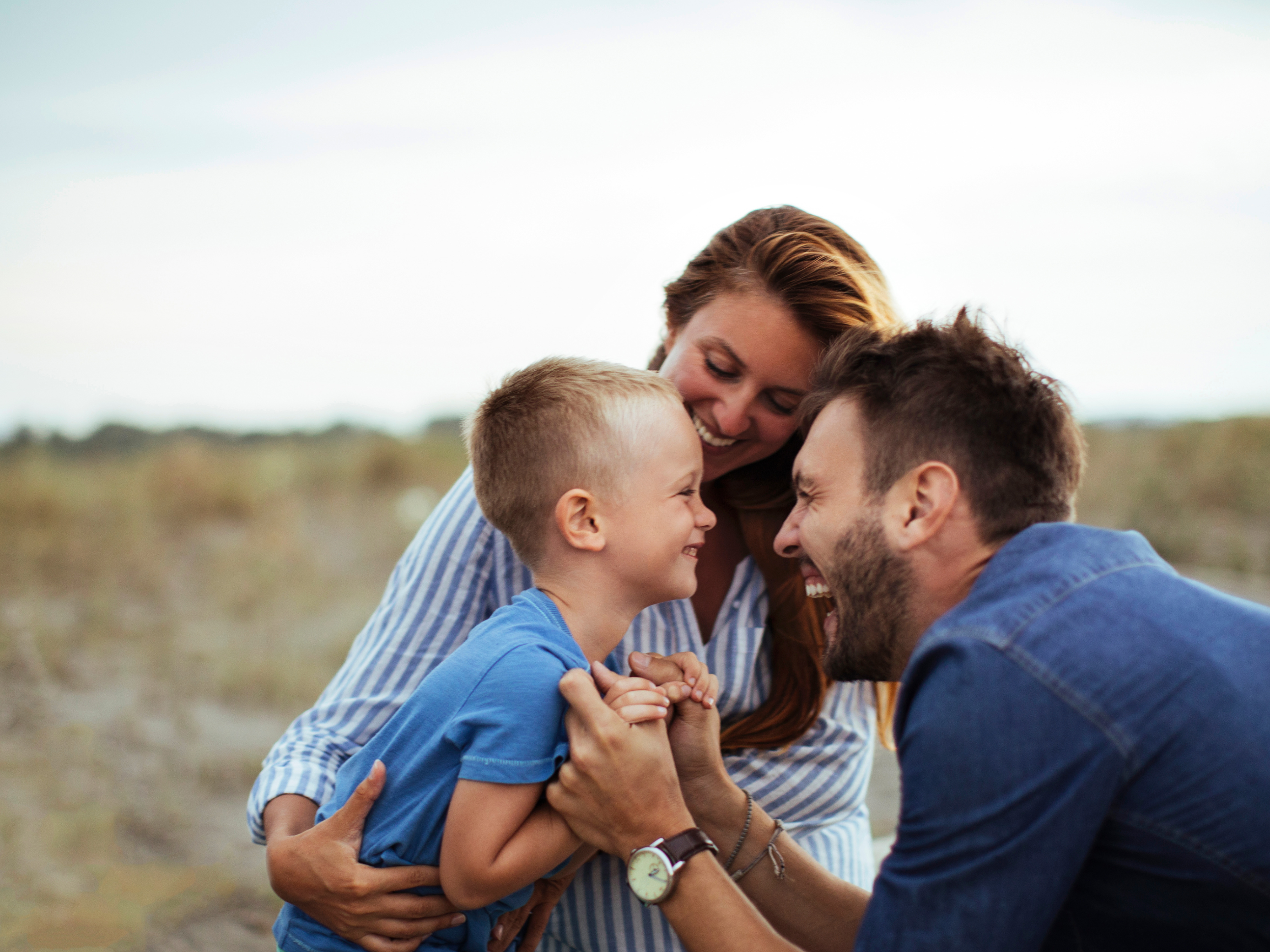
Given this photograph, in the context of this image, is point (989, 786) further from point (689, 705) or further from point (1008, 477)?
point (689, 705)

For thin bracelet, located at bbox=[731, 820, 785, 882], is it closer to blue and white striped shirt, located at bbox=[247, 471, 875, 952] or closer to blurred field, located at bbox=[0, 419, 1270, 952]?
blue and white striped shirt, located at bbox=[247, 471, 875, 952]

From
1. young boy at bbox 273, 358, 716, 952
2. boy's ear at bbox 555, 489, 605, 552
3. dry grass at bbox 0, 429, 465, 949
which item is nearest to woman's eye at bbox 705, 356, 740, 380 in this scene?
young boy at bbox 273, 358, 716, 952

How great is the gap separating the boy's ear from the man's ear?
1.87 feet

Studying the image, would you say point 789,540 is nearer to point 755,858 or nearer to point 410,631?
point 755,858

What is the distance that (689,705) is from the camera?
1.86m

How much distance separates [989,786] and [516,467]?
1086 mm

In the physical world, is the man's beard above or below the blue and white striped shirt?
above

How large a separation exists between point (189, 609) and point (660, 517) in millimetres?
7250

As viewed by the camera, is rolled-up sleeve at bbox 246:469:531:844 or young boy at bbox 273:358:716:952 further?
rolled-up sleeve at bbox 246:469:531:844

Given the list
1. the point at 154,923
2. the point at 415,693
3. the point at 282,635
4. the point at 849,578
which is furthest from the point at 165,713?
the point at 849,578

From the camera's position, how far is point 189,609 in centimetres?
779

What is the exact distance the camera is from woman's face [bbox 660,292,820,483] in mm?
2158

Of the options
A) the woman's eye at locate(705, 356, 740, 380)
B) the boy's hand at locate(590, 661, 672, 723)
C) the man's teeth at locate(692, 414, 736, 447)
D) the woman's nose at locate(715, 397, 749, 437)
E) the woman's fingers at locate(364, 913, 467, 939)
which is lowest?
the woman's fingers at locate(364, 913, 467, 939)

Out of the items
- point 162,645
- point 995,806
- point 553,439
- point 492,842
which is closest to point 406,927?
point 492,842
